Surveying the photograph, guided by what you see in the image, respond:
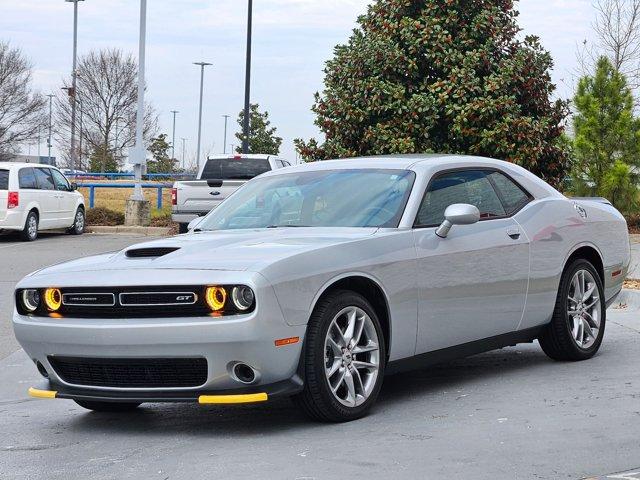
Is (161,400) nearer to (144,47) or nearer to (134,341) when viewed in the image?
(134,341)

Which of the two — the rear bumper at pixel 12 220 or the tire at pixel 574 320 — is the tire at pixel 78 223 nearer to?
the rear bumper at pixel 12 220

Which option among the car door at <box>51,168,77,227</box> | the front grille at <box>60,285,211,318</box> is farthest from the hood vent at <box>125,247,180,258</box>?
the car door at <box>51,168,77,227</box>

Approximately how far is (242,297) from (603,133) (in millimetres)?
20139

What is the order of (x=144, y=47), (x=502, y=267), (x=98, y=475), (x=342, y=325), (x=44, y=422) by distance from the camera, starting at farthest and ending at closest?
(x=144, y=47)
(x=502, y=267)
(x=44, y=422)
(x=342, y=325)
(x=98, y=475)

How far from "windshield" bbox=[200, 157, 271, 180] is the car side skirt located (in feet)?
55.9

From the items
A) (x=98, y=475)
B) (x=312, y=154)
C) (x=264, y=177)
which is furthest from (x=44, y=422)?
(x=312, y=154)

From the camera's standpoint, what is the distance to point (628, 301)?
12.1m

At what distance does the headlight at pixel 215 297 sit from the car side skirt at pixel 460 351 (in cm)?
122

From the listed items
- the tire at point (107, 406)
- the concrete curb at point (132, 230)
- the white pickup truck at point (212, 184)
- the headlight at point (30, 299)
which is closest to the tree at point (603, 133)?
the white pickup truck at point (212, 184)

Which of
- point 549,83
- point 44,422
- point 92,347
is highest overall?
point 549,83

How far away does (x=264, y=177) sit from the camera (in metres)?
8.17

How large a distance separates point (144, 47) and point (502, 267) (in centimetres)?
2451

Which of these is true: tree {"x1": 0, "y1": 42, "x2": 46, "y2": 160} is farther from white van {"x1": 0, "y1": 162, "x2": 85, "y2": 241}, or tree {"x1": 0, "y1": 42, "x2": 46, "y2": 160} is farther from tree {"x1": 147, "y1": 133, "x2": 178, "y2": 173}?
white van {"x1": 0, "y1": 162, "x2": 85, "y2": 241}

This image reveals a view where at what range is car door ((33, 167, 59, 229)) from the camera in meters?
25.6
